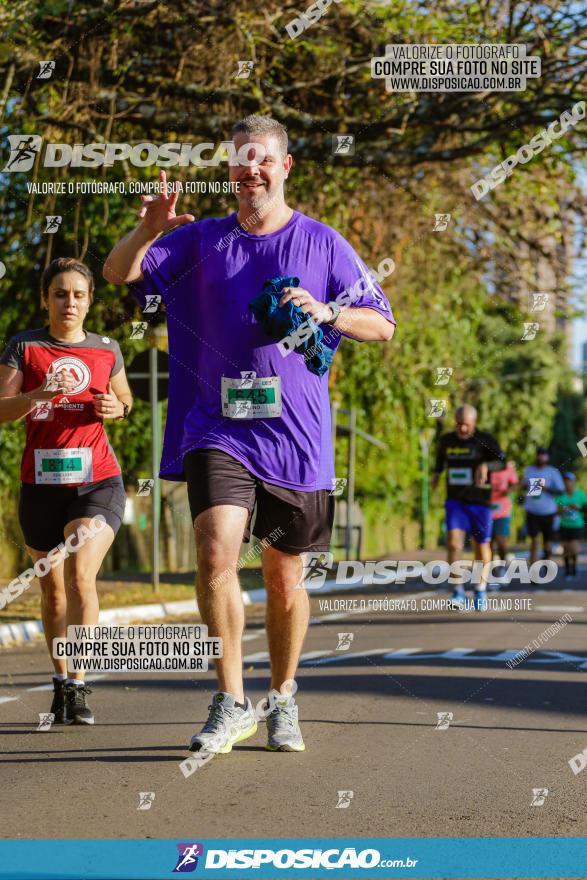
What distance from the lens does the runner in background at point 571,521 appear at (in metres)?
20.7

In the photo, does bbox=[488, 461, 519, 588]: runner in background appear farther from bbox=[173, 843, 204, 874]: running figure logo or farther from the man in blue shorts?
bbox=[173, 843, 204, 874]: running figure logo

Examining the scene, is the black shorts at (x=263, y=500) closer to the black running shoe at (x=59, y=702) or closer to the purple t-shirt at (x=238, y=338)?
the purple t-shirt at (x=238, y=338)

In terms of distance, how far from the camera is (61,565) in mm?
6402

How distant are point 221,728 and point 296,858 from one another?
141 centimetres

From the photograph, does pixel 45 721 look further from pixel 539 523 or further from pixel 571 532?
pixel 571 532

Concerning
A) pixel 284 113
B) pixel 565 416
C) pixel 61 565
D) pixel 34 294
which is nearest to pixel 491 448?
pixel 284 113

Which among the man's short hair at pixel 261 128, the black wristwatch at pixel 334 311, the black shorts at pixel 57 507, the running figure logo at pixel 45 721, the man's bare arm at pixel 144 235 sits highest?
the man's short hair at pixel 261 128

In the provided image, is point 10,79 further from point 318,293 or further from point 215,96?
point 318,293

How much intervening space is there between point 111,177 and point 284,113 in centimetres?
214

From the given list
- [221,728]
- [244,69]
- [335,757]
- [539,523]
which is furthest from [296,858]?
[539,523]

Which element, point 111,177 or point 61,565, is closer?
A: point 61,565

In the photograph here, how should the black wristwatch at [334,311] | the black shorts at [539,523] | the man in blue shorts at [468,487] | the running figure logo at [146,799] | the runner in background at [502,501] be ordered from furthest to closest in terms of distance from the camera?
the black shorts at [539,523]
the runner in background at [502,501]
the man in blue shorts at [468,487]
the black wristwatch at [334,311]
the running figure logo at [146,799]

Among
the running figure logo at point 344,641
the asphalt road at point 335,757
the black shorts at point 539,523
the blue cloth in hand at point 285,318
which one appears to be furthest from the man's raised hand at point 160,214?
the black shorts at point 539,523

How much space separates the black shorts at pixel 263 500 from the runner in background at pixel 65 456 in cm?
113
